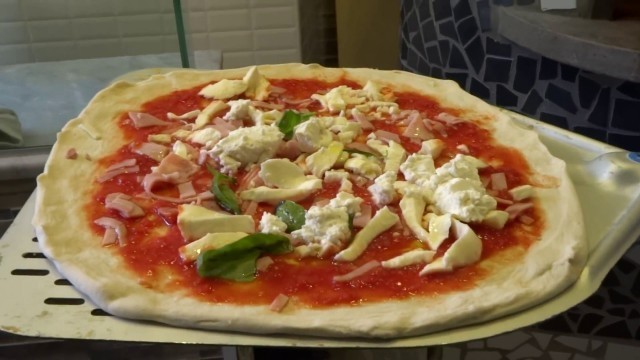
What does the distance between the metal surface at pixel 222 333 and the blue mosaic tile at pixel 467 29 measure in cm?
101

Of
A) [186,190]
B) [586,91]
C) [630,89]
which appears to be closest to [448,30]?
[586,91]

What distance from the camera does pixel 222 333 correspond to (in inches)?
33.4

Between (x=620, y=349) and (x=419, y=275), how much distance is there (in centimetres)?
138

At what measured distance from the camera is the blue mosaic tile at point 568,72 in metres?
1.76

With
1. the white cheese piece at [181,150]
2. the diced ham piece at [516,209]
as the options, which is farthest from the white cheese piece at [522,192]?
the white cheese piece at [181,150]

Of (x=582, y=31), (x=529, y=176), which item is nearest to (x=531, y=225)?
(x=529, y=176)

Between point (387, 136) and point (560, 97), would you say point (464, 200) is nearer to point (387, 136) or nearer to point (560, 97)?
point (387, 136)

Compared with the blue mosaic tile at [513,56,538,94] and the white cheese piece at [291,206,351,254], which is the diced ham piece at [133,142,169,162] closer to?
the white cheese piece at [291,206,351,254]

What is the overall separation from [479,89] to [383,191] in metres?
1.13

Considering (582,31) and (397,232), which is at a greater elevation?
(582,31)

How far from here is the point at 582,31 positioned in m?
1.70

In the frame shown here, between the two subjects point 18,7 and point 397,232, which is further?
point 18,7

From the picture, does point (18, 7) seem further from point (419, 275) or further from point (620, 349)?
point (620, 349)

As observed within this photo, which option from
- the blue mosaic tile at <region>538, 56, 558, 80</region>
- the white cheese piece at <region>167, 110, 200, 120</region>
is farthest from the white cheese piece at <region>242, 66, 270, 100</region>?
the blue mosaic tile at <region>538, 56, 558, 80</region>
